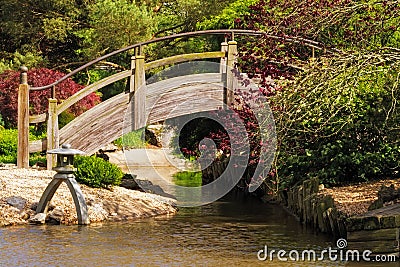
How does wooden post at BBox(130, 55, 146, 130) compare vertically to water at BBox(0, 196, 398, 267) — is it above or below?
above

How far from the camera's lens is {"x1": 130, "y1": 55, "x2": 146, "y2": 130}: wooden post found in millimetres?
14570

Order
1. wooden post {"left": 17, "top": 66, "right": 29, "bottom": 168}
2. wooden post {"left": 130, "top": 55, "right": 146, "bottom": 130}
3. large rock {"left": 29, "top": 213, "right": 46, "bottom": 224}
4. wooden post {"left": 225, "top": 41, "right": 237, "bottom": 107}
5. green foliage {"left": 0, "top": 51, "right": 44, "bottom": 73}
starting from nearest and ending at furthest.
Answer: large rock {"left": 29, "top": 213, "right": 46, "bottom": 224} → wooden post {"left": 17, "top": 66, "right": 29, "bottom": 168} → wooden post {"left": 130, "top": 55, "right": 146, "bottom": 130} → wooden post {"left": 225, "top": 41, "right": 237, "bottom": 107} → green foliage {"left": 0, "top": 51, "right": 44, "bottom": 73}

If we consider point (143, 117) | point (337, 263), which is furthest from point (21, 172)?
point (337, 263)

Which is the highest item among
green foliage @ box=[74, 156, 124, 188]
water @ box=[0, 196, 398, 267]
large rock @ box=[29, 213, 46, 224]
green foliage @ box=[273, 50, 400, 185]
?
green foliage @ box=[273, 50, 400, 185]

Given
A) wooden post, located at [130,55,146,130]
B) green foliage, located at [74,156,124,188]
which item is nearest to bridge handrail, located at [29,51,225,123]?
wooden post, located at [130,55,146,130]

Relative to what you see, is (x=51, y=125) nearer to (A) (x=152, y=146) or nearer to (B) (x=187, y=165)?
(B) (x=187, y=165)

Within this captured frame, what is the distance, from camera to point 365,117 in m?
12.2

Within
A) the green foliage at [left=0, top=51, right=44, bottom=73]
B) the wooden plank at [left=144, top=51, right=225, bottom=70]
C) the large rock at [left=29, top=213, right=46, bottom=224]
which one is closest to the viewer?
the large rock at [left=29, top=213, right=46, bottom=224]

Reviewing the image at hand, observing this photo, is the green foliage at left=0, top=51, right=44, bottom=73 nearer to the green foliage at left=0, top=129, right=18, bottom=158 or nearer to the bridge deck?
the green foliage at left=0, top=129, right=18, bottom=158

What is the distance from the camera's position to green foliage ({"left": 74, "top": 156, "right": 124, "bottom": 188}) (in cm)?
1303

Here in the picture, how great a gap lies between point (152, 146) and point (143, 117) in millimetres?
11775

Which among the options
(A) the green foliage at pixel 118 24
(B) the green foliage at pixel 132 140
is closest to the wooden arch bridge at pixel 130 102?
(A) the green foliage at pixel 118 24

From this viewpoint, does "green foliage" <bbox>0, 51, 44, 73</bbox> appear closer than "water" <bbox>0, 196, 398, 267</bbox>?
No

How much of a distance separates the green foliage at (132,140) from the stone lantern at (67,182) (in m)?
13.9
